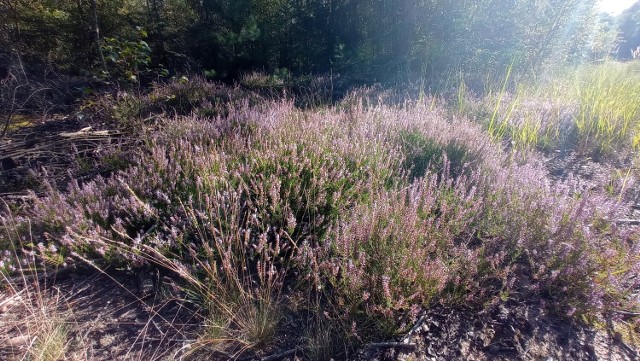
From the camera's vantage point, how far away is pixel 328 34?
8.89 metres

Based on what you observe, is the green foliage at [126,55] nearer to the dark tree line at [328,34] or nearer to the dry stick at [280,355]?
the dark tree line at [328,34]

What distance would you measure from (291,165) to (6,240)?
6.62ft

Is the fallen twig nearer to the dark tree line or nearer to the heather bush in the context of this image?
the heather bush

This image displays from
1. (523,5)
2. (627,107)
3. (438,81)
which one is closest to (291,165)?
(627,107)

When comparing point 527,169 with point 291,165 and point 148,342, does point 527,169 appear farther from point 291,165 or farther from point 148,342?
point 148,342

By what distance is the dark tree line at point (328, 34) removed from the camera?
722cm

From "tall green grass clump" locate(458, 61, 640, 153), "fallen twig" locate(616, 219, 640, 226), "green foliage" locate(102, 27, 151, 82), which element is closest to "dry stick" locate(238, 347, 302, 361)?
"fallen twig" locate(616, 219, 640, 226)

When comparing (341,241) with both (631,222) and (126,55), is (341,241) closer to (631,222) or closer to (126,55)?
(631,222)

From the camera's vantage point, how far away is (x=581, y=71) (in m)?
7.60

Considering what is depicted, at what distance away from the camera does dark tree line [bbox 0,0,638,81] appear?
23.7 feet

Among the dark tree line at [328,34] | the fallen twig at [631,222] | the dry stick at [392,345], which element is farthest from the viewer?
the dark tree line at [328,34]

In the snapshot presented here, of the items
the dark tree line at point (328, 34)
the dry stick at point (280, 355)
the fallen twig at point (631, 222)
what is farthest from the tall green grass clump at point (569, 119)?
the dry stick at point (280, 355)

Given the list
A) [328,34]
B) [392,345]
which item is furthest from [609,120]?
[328,34]

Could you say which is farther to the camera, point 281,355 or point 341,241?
point 341,241
